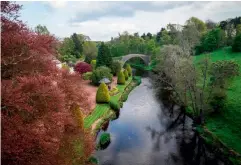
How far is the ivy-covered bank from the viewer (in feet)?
73.6

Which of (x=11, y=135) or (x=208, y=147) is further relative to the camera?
(x=208, y=147)

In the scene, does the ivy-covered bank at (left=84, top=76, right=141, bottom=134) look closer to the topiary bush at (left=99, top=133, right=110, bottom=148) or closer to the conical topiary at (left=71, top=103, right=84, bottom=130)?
the topiary bush at (left=99, top=133, right=110, bottom=148)

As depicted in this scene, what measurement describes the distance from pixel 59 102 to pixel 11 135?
1910mm

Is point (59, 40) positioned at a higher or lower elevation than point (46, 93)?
higher

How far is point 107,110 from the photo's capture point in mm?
27016

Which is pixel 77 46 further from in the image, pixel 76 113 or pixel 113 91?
pixel 76 113

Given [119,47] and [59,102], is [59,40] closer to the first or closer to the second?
[59,102]

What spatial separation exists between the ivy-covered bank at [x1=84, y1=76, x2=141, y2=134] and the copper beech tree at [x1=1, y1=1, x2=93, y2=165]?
1177 cm

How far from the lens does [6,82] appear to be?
274 inches

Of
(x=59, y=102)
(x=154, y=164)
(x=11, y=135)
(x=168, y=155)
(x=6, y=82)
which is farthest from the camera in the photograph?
(x=168, y=155)

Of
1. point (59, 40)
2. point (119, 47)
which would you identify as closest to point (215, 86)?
point (59, 40)

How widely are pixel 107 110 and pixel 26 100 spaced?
2040 cm

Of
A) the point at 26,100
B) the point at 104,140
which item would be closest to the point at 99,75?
the point at 104,140

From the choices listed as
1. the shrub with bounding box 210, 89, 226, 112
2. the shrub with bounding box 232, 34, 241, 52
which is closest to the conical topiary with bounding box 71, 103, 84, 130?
the shrub with bounding box 210, 89, 226, 112
